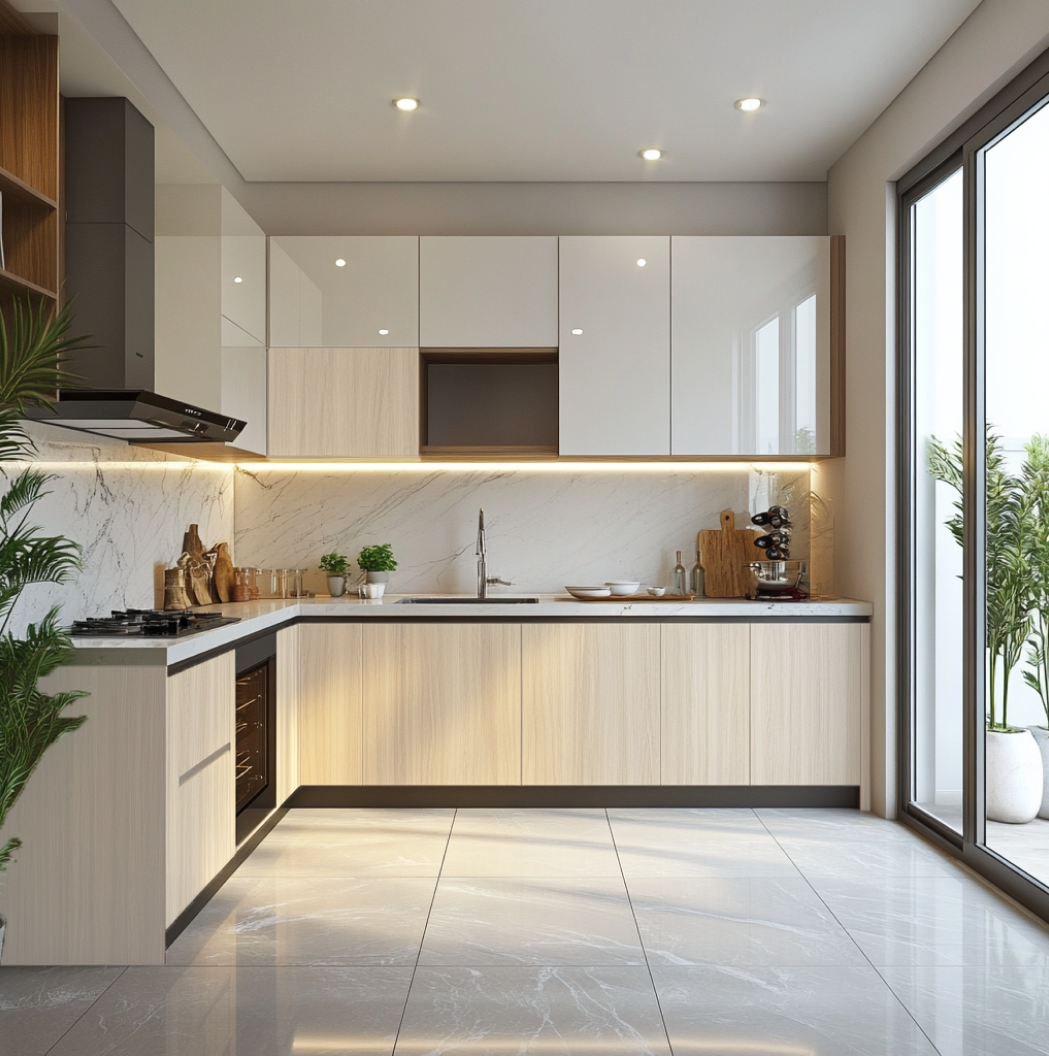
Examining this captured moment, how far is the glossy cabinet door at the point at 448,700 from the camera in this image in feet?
13.5

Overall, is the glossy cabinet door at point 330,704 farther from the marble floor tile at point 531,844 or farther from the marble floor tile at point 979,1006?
the marble floor tile at point 979,1006

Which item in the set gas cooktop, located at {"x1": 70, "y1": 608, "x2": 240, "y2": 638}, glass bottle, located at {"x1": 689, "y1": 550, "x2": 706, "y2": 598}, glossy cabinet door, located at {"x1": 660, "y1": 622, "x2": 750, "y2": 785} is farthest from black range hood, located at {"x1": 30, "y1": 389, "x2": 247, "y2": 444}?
glass bottle, located at {"x1": 689, "y1": 550, "x2": 706, "y2": 598}

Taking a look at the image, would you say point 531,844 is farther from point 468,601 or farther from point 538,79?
point 538,79

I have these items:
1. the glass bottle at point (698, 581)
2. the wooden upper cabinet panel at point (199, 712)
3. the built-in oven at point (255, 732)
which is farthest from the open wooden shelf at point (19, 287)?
the glass bottle at point (698, 581)

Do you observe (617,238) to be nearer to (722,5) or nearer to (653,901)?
(722,5)

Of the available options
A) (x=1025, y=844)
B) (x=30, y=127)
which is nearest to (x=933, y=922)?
(x=1025, y=844)

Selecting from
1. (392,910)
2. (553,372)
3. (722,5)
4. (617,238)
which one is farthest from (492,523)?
(722,5)

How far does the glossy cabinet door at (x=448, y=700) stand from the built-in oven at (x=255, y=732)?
48 cm

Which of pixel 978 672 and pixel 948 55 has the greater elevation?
pixel 948 55

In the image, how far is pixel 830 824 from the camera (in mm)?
3924

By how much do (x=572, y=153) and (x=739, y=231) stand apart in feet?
3.14

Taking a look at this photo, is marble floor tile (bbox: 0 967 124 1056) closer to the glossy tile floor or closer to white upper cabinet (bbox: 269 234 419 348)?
the glossy tile floor

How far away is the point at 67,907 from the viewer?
103 inches

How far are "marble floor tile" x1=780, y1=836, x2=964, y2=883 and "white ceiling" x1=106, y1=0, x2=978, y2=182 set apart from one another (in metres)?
2.86
